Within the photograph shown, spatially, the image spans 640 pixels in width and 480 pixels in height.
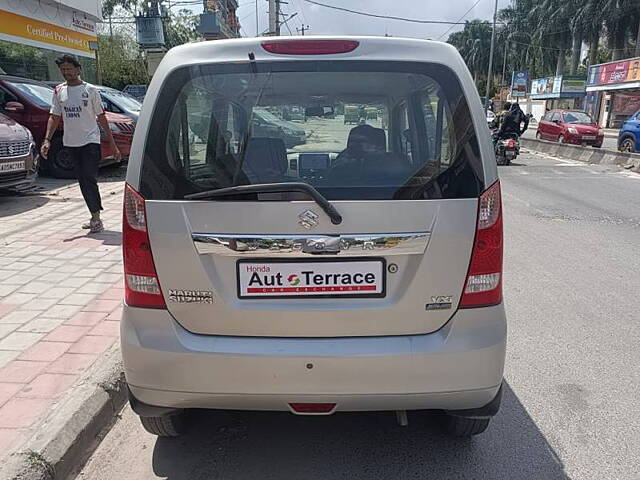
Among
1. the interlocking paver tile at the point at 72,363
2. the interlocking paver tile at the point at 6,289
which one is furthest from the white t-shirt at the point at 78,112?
the interlocking paver tile at the point at 72,363

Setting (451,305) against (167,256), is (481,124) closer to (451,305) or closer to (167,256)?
(451,305)

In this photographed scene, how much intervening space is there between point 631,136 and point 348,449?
17.4 m

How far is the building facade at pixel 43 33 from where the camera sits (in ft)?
50.0

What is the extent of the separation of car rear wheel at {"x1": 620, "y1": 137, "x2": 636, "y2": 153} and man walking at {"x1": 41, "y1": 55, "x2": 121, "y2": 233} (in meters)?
15.9

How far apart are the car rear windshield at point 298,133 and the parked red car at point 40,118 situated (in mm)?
7960

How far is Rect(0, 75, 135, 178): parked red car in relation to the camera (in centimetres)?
1001

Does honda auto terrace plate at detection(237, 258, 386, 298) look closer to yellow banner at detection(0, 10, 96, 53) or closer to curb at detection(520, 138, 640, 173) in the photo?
curb at detection(520, 138, 640, 173)

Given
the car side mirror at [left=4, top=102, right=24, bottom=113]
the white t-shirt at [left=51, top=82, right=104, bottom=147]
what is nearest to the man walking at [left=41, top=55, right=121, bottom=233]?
the white t-shirt at [left=51, top=82, right=104, bottom=147]

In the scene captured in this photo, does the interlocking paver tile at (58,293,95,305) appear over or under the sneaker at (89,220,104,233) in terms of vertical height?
under

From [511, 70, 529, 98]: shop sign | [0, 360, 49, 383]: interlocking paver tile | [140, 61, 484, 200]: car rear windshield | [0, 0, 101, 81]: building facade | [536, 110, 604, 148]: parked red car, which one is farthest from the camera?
[511, 70, 529, 98]: shop sign

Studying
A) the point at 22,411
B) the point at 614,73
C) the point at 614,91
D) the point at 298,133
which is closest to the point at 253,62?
the point at 298,133

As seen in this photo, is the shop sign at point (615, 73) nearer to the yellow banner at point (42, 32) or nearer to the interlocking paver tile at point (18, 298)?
the yellow banner at point (42, 32)

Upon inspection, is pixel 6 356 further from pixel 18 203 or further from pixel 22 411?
pixel 18 203

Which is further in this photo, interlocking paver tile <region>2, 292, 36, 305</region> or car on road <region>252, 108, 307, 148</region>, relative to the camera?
interlocking paver tile <region>2, 292, 36, 305</region>
